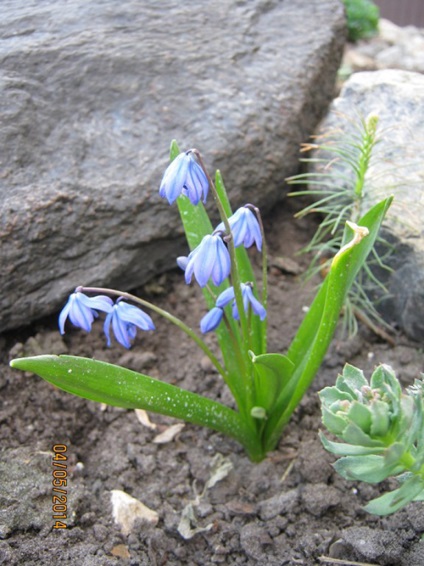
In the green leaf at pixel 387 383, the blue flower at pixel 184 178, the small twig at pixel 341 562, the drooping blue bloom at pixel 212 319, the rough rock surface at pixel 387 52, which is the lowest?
the small twig at pixel 341 562

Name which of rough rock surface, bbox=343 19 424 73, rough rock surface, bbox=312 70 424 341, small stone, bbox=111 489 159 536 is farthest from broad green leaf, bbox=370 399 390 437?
rough rock surface, bbox=343 19 424 73

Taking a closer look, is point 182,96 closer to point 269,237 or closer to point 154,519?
point 269,237

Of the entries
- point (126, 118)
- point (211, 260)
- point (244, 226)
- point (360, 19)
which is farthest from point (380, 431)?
point (360, 19)

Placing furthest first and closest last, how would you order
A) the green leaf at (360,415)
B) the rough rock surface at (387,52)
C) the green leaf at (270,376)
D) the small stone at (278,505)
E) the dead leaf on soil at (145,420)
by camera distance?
→ the rough rock surface at (387,52)
the dead leaf on soil at (145,420)
the small stone at (278,505)
the green leaf at (270,376)
the green leaf at (360,415)
